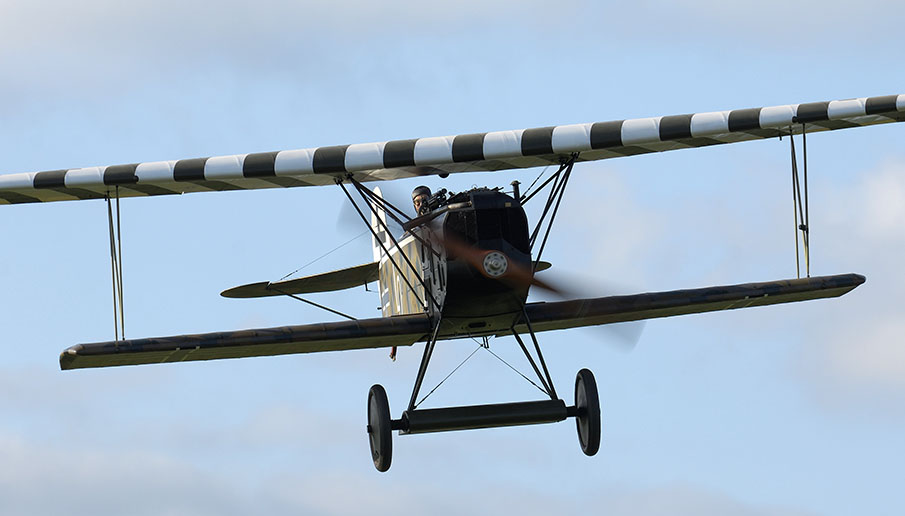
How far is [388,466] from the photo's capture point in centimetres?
2119

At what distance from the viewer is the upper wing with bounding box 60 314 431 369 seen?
69.3ft

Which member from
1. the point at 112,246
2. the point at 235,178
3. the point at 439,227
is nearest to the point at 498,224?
the point at 439,227

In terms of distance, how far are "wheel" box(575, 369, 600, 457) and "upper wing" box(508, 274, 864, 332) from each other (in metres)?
1.20

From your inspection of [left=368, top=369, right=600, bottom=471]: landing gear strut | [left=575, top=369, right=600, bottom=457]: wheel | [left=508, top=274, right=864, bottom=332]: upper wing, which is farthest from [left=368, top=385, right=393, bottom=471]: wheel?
[left=575, top=369, right=600, bottom=457]: wheel

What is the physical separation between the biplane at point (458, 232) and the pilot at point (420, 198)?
0.30 ft

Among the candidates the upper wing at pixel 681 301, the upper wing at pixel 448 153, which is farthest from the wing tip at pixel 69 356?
the upper wing at pixel 681 301

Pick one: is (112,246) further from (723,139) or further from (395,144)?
(723,139)

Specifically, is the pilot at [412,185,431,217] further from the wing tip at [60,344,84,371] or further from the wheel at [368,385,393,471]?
the wing tip at [60,344,84,371]

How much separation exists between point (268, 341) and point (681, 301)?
556 centimetres

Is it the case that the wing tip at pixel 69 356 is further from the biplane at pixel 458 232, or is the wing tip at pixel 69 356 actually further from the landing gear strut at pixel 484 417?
the landing gear strut at pixel 484 417

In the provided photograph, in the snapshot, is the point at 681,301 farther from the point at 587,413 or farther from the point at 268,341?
the point at 268,341

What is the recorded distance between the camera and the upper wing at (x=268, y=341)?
2111cm

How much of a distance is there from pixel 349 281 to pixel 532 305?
5.03 meters

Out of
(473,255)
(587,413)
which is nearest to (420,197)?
(473,255)
